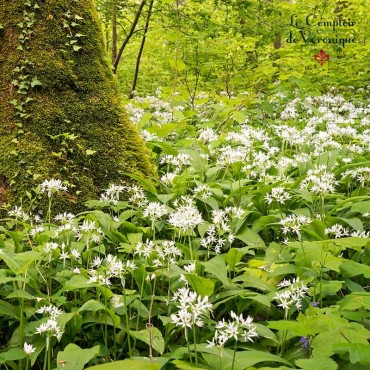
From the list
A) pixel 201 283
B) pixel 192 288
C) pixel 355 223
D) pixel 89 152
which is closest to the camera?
pixel 201 283

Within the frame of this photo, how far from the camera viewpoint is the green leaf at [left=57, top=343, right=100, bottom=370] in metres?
1.49

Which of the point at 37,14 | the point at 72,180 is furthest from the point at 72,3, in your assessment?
the point at 72,180

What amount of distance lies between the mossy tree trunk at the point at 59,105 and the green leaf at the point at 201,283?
5.48 feet

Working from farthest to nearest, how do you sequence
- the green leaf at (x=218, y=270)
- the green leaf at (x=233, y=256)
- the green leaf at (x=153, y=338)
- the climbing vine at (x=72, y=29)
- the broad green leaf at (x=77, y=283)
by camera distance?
1. the climbing vine at (x=72, y=29)
2. the green leaf at (x=233, y=256)
3. the green leaf at (x=218, y=270)
4. the broad green leaf at (x=77, y=283)
5. the green leaf at (x=153, y=338)

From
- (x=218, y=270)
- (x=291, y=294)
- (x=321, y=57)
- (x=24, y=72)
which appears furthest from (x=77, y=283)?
(x=321, y=57)

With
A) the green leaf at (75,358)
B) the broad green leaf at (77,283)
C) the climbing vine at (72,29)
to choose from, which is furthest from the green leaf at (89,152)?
the green leaf at (75,358)

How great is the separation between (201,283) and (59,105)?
2225 mm

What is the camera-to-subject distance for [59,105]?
3318 mm

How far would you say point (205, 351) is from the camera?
5.23ft

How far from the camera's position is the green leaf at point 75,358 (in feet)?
4.90

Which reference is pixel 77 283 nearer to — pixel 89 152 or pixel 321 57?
pixel 89 152

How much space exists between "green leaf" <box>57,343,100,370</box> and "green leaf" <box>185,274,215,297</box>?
1.43 feet

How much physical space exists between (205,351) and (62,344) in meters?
0.73

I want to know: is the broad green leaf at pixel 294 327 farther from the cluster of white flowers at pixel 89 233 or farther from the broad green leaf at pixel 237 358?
the cluster of white flowers at pixel 89 233
